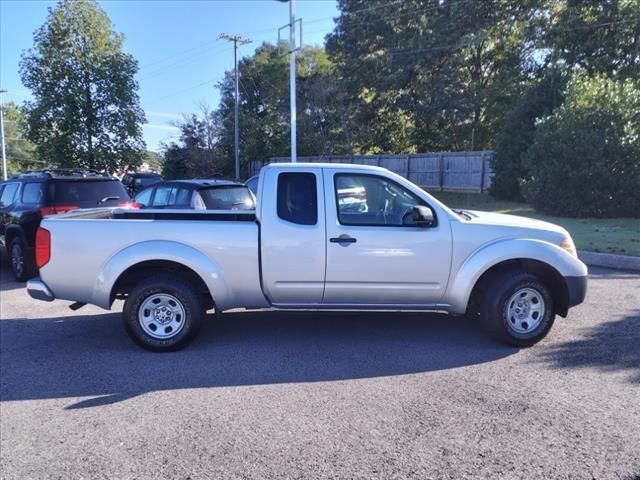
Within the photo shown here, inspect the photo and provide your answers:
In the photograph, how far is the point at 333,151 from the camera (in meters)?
36.7

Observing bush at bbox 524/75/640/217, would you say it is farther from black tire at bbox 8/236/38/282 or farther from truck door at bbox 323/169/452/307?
black tire at bbox 8/236/38/282

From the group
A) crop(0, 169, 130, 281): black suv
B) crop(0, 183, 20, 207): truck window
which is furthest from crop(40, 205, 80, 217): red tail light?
crop(0, 183, 20, 207): truck window

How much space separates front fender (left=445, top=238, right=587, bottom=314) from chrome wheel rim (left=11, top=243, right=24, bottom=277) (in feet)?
24.4

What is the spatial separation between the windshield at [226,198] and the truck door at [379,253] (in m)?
4.36

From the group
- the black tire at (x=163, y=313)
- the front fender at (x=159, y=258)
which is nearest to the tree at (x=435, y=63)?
the front fender at (x=159, y=258)

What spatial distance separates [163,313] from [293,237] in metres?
1.56

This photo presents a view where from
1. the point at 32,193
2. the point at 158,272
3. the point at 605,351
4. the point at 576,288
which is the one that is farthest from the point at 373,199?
the point at 32,193

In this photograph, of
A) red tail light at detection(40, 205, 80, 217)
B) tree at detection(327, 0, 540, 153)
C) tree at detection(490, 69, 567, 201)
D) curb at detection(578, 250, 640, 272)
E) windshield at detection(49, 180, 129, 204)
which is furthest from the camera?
tree at detection(327, 0, 540, 153)

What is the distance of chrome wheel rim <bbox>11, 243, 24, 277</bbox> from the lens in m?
8.74

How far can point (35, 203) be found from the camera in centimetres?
872

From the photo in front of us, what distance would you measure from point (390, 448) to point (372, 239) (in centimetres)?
219

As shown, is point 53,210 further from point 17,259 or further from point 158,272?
point 158,272

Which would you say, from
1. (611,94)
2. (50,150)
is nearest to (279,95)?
(50,150)

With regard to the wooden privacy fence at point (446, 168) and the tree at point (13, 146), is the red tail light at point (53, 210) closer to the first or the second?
the wooden privacy fence at point (446, 168)
